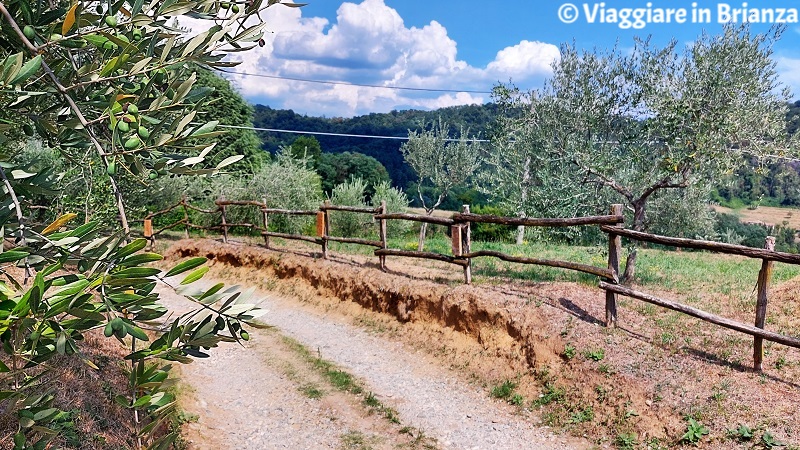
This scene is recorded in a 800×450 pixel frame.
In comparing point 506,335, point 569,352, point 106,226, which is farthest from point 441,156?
point 106,226

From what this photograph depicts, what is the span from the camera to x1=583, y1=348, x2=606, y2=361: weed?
20.2ft

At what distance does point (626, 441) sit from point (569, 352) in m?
1.32

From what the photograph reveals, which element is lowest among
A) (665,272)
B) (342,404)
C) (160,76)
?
(342,404)

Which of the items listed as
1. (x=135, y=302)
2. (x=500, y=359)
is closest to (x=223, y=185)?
(x=500, y=359)

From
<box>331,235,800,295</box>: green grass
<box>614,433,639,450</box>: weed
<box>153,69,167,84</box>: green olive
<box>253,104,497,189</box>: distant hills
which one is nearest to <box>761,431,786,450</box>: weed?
<box>614,433,639,450</box>: weed

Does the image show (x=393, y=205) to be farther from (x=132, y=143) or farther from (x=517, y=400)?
(x=132, y=143)

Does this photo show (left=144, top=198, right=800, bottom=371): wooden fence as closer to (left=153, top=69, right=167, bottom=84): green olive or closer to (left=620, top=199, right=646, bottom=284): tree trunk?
(left=620, top=199, right=646, bottom=284): tree trunk

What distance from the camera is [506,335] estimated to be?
23.8 ft

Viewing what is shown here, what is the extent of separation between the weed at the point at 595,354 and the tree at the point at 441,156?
17.5 metres

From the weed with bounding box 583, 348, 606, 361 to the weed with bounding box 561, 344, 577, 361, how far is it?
13cm

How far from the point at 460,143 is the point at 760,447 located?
2026 centimetres

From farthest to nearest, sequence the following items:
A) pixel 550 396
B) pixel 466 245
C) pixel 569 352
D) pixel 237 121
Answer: pixel 237 121
pixel 466 245
pixel 569 352
pixel 550 396

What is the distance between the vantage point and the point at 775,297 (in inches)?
306

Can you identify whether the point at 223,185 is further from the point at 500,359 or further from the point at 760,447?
the point at 760,447
